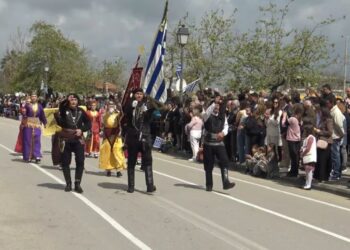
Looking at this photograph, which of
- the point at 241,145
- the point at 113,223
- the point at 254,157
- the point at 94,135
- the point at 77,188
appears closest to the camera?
the point at 113,223

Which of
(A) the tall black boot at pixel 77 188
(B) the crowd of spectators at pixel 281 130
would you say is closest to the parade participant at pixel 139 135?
(B) the crowd of spectators at pixel 281 130

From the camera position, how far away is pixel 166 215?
859cm

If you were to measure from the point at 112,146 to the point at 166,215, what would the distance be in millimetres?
4374

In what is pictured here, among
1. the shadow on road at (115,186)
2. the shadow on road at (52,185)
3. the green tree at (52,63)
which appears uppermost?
the green tree at (52,63)

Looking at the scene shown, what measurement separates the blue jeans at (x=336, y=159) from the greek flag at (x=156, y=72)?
5.29 meters

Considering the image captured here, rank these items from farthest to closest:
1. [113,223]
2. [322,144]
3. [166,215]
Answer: [322,144]
[166,215]
[113,223]

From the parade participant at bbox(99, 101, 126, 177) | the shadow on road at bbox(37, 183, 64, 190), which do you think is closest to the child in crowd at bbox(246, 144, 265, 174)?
the parade participant at bbox(99, 101, 126, 177)

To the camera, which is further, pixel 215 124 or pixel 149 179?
pixel 215 124

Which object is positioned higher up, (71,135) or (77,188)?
(71,135)

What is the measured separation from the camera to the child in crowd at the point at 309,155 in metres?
12.1

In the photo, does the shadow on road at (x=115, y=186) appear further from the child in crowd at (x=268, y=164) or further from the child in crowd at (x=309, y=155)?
the child in crowd at (x=268, y=164)

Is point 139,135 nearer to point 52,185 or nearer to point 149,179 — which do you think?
point 149,179

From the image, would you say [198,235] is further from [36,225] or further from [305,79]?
[305,79]

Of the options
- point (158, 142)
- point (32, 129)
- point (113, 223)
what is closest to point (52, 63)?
point (158, 142)
